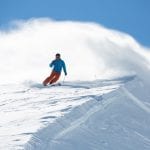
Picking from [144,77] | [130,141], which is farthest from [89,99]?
[144,77]

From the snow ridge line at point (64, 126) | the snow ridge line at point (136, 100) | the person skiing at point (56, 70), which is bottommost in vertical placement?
the snow ridge line at point (64, 126)

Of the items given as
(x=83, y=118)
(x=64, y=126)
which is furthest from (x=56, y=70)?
(x=64, y=126)

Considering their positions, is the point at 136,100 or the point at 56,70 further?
the point at 56,70

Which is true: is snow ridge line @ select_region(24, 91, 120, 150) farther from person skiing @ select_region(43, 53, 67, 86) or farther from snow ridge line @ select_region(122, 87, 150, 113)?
person skiing @ select_region(43, 53, 67, 86)

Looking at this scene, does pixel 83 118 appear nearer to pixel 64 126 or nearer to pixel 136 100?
pixel 64 126

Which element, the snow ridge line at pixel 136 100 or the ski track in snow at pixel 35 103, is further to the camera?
the snow ridge line at pixel 136 100

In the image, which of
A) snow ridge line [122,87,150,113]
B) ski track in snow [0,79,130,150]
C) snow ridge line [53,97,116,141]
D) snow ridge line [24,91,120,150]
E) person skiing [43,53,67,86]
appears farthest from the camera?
person skiing [43,53,67,86]

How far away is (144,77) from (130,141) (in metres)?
7.27

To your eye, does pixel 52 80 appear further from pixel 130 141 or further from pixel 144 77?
pixel 130 141

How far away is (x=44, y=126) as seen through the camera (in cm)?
1875

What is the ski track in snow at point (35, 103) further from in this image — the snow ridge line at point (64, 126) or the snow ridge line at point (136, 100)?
the snow ridge line at point (136, 100)

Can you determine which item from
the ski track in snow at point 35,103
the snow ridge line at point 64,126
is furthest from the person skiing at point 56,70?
the snow ridge line at point 64,126

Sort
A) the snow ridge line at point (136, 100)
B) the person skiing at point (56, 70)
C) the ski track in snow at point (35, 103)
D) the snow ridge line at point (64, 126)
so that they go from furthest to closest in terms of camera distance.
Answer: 1. the person skiing at point (56, 70)
2. the snow ridge line at point (136, 100)
3. the ski track in snow at point (35, 103)
4. the snow ridge line at point (64, 126)

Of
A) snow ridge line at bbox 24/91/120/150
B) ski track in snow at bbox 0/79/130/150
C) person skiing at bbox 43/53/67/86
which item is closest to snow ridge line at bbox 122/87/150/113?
ski track in snow at bbox 0/79/130/150
